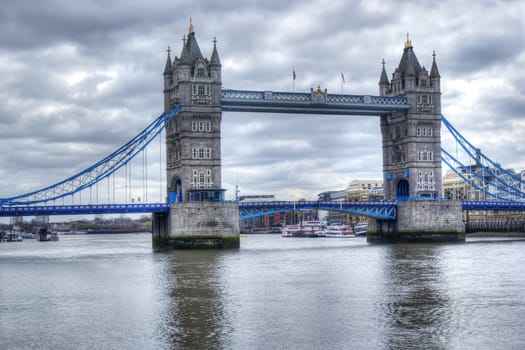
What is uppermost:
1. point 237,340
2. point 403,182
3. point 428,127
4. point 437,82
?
point 437,82

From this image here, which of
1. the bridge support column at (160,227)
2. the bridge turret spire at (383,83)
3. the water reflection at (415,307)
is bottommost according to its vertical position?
the water reflection at (415,307)

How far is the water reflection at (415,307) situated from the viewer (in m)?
23.0

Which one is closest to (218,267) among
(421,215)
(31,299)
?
(31,299)

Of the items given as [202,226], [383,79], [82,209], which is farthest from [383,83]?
[82,209]

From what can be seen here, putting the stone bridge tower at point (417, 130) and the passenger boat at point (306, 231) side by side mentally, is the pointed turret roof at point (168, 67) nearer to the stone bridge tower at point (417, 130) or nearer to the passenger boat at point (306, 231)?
the stone bridge tower at point (417, 130)

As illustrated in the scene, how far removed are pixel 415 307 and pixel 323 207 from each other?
51.8 meters

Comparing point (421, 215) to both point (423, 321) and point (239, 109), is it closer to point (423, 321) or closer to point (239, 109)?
point (239, 109)

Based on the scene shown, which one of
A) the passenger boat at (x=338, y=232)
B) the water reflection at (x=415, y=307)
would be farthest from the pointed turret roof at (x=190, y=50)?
the passenger boat at (x=338, y=232)

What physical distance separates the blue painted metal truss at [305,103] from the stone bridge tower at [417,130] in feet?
7.08

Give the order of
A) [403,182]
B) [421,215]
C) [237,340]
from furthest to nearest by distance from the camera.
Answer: [403,182], [421,215], [237,340]

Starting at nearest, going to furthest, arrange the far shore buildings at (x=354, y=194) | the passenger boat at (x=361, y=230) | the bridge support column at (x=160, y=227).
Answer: the bridge support column at (x=160, y=227) < the passenger boat at (x=361, y=230) < the far shore buildings at (x=354, y=194)

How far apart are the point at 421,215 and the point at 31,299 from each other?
57.1 m

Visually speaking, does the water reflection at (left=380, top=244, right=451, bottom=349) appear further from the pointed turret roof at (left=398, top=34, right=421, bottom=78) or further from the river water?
the pointed turret roof at (left=398, top=34, right=421, bottom=78)

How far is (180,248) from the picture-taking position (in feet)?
234
